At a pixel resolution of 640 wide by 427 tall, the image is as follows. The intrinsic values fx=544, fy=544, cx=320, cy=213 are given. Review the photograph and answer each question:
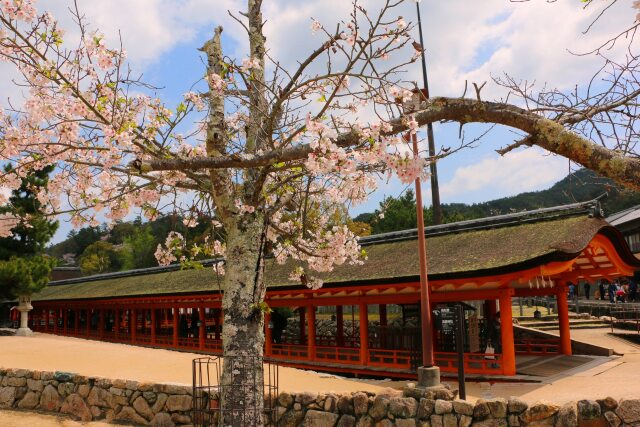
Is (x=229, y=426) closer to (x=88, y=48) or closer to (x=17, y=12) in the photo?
(x=88, y=48)

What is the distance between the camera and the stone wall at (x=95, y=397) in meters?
9.76

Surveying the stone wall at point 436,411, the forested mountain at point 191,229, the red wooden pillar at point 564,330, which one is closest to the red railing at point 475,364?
the red wooden pillar at point 564,330

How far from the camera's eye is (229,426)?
6.36 metres

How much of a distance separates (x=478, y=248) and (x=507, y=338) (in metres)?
2.30

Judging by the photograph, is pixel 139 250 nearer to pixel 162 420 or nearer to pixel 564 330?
pixel 564 330

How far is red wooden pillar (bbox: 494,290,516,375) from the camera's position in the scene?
11.8 metres

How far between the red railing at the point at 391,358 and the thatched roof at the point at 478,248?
1.98m

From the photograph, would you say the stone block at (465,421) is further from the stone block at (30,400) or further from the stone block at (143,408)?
the stone block at (30,400)

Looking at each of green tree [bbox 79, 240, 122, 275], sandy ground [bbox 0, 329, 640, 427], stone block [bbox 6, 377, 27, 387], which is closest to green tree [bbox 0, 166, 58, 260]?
sandy ground [bbox 0, 329, 640, 427]

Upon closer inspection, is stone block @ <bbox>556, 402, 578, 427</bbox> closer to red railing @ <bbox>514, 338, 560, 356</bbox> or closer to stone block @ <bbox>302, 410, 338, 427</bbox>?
stone block @ <bbox>302, 410, 338, 427</bbox>

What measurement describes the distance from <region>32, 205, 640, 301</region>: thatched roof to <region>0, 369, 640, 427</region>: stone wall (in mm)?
3506

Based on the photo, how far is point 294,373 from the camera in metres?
13.2

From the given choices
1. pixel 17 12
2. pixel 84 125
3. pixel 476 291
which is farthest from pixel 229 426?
pixel 476 291

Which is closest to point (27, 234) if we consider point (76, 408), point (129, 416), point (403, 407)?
point (76, 408)
